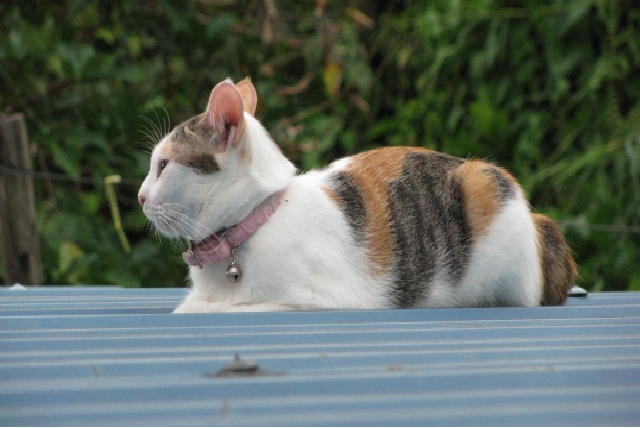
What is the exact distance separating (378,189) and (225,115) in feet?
1.97

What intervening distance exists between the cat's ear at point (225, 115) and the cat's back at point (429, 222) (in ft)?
1.29

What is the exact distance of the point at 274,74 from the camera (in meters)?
4.95

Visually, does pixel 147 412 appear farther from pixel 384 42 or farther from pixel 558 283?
pixel 384 42

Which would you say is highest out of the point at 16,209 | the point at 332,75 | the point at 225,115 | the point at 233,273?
the point at 225,115

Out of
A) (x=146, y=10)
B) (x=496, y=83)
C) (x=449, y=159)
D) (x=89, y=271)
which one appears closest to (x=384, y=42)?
(x=496, y=83)

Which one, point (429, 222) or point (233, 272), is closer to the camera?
point (233, 272)

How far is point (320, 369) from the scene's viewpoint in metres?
1.46

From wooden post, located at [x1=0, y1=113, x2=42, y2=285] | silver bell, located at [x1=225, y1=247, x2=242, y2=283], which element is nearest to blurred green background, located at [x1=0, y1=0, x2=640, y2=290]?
wooden post, located at [x1=0, y1=113, x2=42, y2=285]

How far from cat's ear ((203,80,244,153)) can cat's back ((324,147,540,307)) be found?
1.29ft

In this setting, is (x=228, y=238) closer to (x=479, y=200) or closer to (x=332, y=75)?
(x=479, y=200)

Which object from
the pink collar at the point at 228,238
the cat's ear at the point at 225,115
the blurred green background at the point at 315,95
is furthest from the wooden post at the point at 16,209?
the cat's ear at the point at 225,115

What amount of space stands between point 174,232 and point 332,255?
0.48 m

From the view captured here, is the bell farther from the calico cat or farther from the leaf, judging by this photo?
the leaf

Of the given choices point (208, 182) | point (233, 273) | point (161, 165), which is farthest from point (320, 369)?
point (161, 165)
